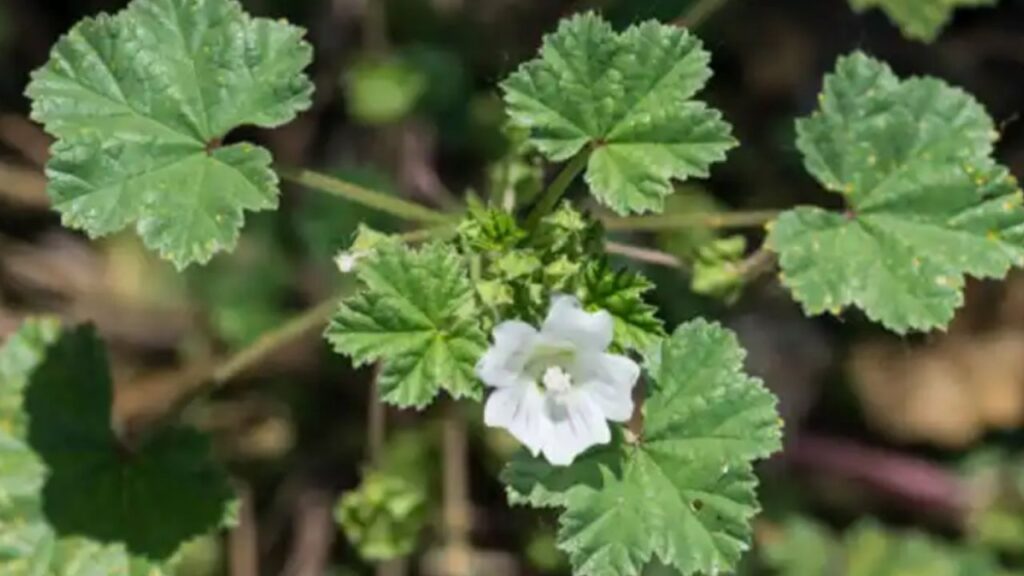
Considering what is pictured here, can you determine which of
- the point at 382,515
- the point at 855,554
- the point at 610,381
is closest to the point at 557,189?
the point at 610,381

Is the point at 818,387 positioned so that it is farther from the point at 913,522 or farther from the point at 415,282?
the point at 415,282

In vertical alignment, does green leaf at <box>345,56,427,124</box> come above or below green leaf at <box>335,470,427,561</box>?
above

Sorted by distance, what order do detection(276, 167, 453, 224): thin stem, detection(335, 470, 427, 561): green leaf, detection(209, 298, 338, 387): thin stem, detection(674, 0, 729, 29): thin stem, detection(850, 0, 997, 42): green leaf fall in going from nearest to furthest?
1. detection(276, 167, 453, 224): thin stem
2. detection(209, 298, 338, 387): thin stem
3. detection(674, 0, 729, 29): thin stem
4. detection(850, 0, 997, 42): green leaf
5. detection(335, 470, 427, 561): green leaf

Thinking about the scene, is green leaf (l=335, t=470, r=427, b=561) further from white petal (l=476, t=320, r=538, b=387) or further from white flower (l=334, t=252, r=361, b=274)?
white petal (l=476, t=320, r=538, b=387)

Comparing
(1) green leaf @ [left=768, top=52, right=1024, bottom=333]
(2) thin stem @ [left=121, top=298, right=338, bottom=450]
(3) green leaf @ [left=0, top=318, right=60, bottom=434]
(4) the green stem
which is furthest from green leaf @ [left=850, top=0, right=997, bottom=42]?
(3) green leaf @ [left=0, top=318, right=60, bottom=434]

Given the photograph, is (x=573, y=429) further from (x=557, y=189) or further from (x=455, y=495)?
(x=455, y=495)

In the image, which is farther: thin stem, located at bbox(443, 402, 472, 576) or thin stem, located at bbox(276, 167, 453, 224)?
thin stem, located at bbox(443, 402, 472, 576)

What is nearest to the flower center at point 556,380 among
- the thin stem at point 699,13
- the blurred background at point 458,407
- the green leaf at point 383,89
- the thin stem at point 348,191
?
the thin stem at point 348,191
